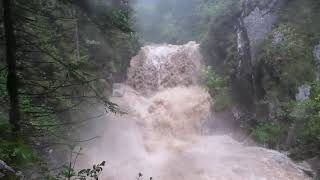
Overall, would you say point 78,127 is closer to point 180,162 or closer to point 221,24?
point 180,162

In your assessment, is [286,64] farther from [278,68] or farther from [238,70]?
[238,70]

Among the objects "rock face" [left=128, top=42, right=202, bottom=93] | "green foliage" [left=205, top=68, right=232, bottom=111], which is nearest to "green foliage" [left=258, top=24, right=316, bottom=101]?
"green foliage" [left=205, top=68, right=232, bottom=111]

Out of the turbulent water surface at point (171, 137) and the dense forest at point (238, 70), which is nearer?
the turbulent water surface at point (171, 137)

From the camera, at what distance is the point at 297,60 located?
13.5 meters

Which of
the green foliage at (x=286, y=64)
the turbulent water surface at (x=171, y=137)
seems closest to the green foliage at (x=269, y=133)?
the turbulent water surface at (x=171, y=137)

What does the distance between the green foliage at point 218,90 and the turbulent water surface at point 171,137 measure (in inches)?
13.5

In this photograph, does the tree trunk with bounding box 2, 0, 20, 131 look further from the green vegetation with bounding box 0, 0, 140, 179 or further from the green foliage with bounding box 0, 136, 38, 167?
the green foliage with bounding box 0, 136, 38, 167

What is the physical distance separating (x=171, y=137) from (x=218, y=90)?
3.18m

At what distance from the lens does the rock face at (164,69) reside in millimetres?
18344

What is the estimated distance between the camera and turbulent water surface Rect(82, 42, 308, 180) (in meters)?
10.8

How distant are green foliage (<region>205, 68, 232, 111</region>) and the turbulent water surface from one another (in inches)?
13.5

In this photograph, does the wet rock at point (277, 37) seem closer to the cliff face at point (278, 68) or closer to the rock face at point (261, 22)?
the cliff face at point (278, 68)

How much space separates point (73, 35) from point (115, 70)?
297 centimetres

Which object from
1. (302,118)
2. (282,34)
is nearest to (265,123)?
(302,118)
